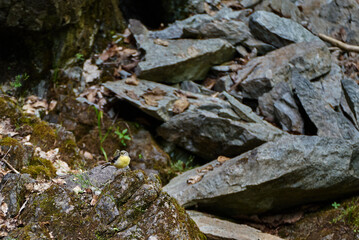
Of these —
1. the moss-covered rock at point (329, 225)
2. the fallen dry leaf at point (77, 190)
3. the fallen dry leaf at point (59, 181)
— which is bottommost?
the moss-covered rock at point (329, 225)

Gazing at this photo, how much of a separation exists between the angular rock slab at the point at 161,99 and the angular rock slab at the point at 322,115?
48.7 inches

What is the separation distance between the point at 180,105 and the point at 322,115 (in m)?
2.35

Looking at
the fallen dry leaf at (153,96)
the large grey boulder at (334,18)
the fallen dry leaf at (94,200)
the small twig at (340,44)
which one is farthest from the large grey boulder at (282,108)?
the fallen dry leaf at (94,200)

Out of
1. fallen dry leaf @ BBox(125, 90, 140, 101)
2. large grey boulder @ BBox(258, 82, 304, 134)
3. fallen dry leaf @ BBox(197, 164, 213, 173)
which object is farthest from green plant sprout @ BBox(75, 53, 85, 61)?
large grey boulder @ BBox(258, 82, 304, 134)

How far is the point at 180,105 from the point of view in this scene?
5.23 meters

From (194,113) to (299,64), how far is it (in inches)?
98.1

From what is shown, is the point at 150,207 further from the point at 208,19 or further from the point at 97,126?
the point at 208,19

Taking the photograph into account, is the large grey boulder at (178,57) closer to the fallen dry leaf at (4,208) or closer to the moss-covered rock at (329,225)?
the moss-covered rock at (329,225)

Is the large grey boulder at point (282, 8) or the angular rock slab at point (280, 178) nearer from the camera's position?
the angular rock slab at point (280, 178)

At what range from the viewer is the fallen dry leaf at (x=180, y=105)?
5180 millimetres

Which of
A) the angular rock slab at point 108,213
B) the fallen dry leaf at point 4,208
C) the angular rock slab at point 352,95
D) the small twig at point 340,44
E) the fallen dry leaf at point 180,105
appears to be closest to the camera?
the angular rock slab at point 108,213

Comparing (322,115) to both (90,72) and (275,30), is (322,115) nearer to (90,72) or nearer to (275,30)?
(275,30)

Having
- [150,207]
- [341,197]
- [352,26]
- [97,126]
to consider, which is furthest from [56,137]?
[352,26]

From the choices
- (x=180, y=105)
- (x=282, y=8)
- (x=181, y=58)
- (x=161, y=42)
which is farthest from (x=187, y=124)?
(x=282, y=8)
